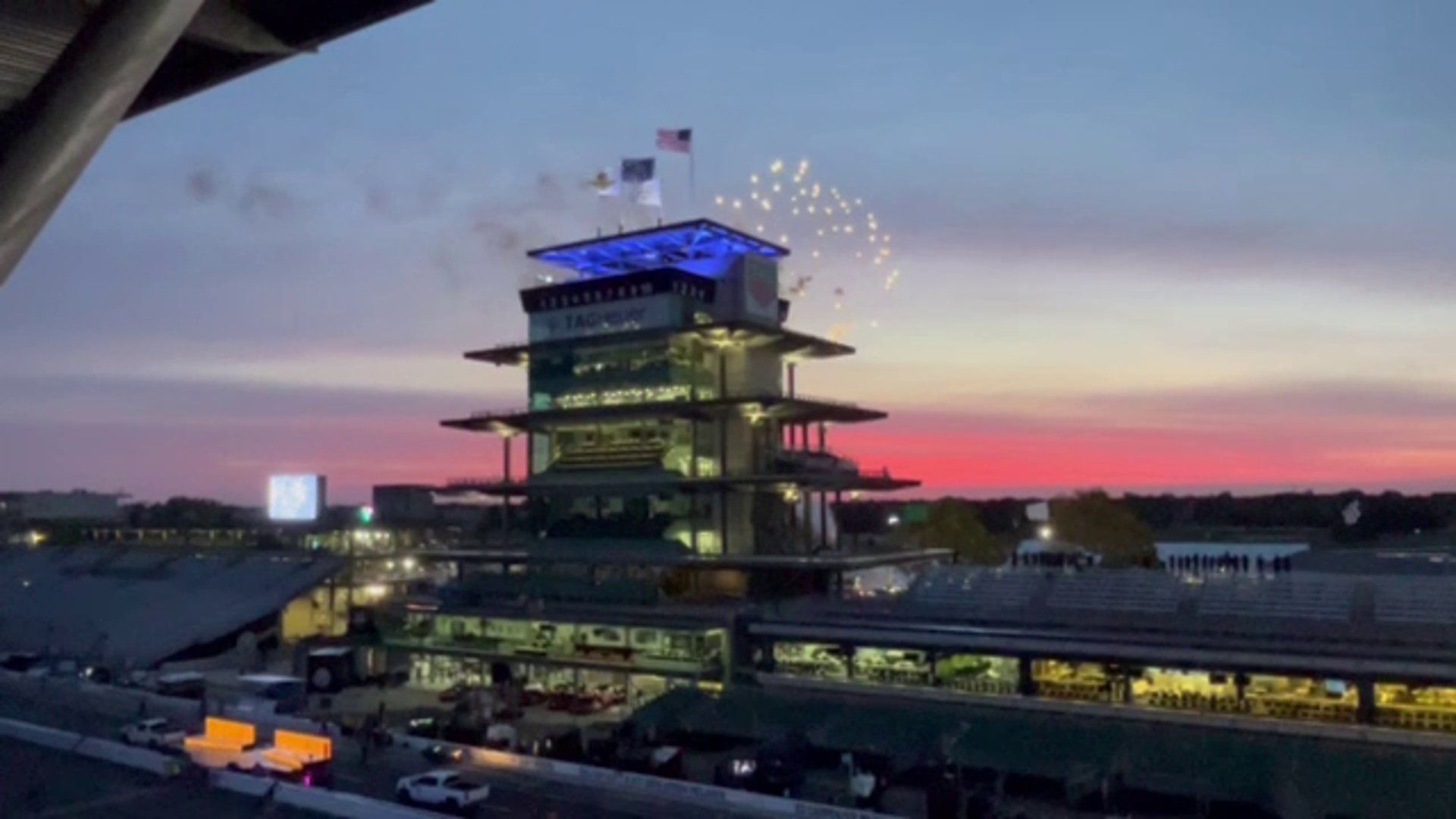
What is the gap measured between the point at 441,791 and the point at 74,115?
104 ft

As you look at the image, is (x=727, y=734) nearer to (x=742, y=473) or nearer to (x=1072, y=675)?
(x=1072, y=675)

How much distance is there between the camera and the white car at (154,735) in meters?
43.2

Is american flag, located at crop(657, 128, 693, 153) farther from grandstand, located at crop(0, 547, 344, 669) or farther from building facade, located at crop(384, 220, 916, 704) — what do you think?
grandstand, located at crop(0, 547, 344, 669)

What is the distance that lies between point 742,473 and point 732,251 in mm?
12291

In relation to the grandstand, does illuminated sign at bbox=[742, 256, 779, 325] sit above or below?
above

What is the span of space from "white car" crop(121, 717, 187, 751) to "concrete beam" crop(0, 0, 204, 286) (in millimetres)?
43620

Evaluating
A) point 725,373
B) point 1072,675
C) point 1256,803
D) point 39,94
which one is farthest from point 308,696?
point 39,94

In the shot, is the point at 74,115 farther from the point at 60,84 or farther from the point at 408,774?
the point at 408,774

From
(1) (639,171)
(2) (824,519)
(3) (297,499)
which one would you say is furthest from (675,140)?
(3) (297,499)

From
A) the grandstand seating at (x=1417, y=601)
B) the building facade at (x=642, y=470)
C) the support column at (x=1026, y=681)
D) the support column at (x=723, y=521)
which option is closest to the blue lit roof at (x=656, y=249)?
the building facade at (x=642, y=470)

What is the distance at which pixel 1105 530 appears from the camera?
9669 centimetres

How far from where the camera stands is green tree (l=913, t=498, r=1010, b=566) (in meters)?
102

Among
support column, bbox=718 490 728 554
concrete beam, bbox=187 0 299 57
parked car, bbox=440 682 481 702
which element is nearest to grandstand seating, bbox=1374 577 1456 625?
support column, bbox=718 490 728 554

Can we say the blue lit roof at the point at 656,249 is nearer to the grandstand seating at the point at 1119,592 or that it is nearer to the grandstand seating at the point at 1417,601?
the grandstand seating at the point at 1119,592
